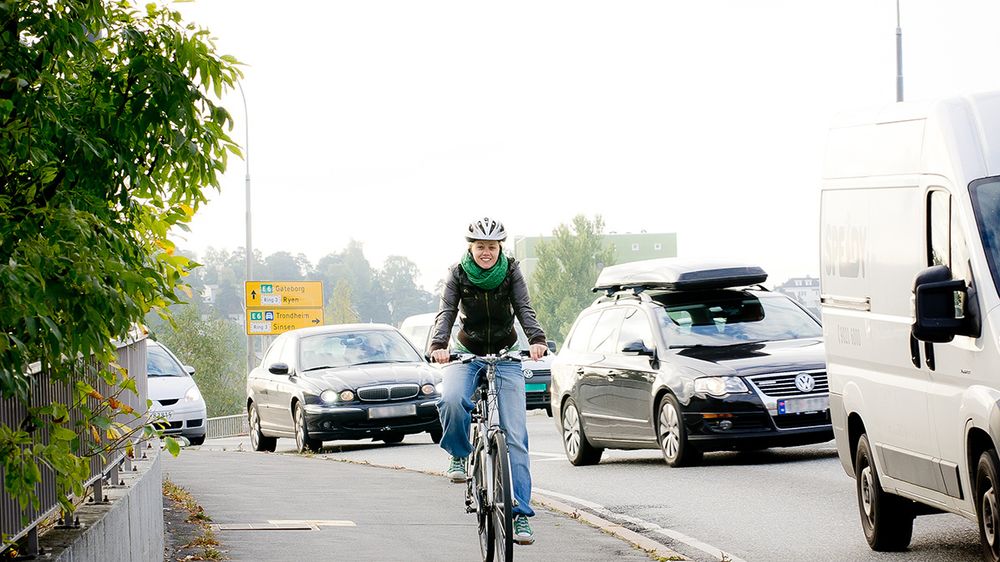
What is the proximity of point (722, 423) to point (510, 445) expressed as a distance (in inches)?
240

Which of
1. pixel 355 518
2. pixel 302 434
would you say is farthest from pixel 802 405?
pixel 302 434

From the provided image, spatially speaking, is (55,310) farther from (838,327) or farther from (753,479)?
(753,479)

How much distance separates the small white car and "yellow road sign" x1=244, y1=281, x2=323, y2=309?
4118 centimetres

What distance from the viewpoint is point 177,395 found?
24.1 m

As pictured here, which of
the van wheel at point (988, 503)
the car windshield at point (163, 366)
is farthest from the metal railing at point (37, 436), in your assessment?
the car windshield at point (163, 366)

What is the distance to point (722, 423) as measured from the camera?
1416cm

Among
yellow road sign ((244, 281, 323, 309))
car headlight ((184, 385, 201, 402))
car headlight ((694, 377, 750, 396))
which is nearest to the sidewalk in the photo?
car headlight ((694, 377, 750, 396))

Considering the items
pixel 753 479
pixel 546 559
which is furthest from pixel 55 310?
pixel 753 479

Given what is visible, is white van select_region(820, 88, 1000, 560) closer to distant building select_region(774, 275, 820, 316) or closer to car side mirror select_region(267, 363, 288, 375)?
distant building select_region(774, 275, 820, 316)

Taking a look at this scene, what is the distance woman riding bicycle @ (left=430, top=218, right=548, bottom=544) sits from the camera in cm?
861

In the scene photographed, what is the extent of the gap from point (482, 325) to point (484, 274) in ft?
1.02

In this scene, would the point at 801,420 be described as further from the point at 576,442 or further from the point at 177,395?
the point at 177,395

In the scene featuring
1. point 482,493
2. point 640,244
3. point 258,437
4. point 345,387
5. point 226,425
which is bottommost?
point 226,425

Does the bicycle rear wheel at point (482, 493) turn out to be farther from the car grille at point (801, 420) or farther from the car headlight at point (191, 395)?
the car headlight at point (191, 395)
